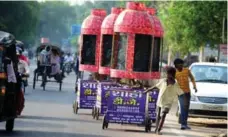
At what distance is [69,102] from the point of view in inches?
1080

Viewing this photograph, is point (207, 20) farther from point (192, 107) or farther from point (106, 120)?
point (106, 120)

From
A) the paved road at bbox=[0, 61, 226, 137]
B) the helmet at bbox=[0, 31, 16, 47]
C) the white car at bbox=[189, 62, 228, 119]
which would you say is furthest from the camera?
the white car at bbox=[189, 62, 228, 119]

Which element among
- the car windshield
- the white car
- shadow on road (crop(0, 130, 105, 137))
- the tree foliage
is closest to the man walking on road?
the white car

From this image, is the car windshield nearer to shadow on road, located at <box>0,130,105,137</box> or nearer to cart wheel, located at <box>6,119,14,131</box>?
shadow on road, located at <box>0,130,105,137</box>

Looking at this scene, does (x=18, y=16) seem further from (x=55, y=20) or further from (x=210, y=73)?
(x=55, y=20)

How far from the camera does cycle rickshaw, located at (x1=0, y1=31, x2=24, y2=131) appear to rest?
15.5m

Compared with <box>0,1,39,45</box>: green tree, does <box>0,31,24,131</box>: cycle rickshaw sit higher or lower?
lower

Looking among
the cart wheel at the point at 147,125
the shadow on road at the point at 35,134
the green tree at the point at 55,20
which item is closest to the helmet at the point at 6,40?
the shadow on road at the point at 35,134

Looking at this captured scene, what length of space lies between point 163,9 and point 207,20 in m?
21.2

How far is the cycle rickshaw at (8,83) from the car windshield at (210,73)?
29.9 ft

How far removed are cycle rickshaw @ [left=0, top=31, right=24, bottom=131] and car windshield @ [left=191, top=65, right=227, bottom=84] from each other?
9.11 m

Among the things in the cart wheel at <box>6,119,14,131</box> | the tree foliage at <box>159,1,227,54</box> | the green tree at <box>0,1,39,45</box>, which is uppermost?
the green tree at <box>0,1,39,45</box>

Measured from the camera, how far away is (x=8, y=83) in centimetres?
1577

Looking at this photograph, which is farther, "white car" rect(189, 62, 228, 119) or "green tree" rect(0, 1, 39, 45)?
"green tree" rect(0, 1, 39, 45)
